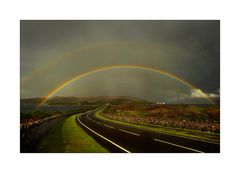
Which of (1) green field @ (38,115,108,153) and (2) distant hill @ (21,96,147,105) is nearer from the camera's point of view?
(1) green field @ (38,115,108,153)

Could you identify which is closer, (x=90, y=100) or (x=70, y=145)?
(x=70, y=145)

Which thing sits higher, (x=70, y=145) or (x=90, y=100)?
(x=90, y=100)

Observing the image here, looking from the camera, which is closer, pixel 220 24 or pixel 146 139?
pixel 146 139

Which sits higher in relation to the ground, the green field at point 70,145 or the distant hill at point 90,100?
the distant hill at point 90,100

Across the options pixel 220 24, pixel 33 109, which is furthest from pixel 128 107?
pixel 220 24

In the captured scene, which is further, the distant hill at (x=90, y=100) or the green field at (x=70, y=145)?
the distant hill at (x=90, y=100)

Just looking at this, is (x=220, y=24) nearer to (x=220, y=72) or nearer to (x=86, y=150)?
(x=220, y=72)

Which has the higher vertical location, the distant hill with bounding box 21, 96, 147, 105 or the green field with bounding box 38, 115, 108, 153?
the distant hill with bounding box 21, 96, 147, 105
